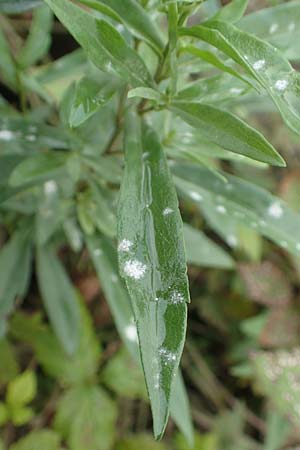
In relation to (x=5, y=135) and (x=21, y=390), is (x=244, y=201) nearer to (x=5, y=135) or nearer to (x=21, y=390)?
(x=5, y=135)

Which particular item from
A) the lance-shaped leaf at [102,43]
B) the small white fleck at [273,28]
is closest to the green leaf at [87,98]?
the lance-shaped leaf at [102,43]

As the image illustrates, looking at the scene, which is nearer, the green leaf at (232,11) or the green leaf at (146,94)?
the green leaf at (146,94)

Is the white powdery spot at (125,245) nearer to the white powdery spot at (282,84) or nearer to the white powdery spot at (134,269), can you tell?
the white powdery spot at (134,269)

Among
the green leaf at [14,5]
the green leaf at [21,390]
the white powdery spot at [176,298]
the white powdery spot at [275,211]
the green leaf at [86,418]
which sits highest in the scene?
the green leaf at [14,5]

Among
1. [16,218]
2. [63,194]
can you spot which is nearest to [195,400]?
[16,218]

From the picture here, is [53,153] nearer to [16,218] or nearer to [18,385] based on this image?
[16,218]

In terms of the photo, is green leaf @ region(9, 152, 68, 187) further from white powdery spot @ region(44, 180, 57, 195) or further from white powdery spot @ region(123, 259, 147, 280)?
white powdery spot @ region(123, 259, 147, 280)

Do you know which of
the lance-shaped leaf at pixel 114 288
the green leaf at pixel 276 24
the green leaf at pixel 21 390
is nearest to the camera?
the green leaf at pixel 276 24
